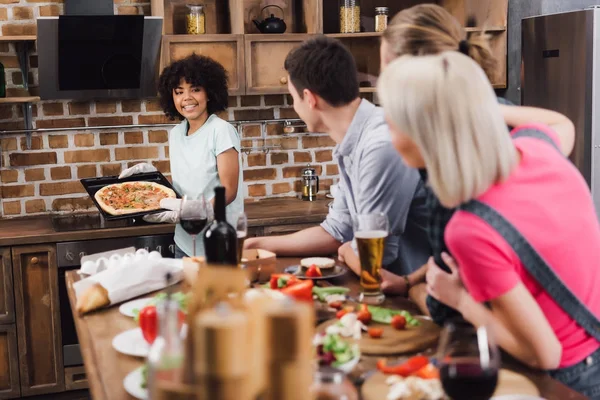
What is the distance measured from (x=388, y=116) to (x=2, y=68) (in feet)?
10.6

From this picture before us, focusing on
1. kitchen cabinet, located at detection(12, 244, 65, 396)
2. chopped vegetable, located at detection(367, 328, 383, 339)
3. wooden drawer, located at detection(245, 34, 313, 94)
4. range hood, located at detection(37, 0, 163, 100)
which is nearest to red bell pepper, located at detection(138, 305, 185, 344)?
chopped vegetable, located at detection(367, 328, 383, 339)

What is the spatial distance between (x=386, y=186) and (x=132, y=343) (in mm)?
995

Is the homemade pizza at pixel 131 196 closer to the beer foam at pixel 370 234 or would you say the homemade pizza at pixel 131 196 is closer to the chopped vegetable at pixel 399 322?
the beer foam at pixel 370 234

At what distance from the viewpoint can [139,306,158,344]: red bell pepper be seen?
1792 mm

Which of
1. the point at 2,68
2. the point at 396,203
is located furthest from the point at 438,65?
the point at 2,68

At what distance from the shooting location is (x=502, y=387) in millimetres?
1467

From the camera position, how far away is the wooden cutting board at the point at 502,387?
145 centimetres

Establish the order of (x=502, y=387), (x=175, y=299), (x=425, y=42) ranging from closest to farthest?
1. (x=502, y=387)
2. (x=175, y=299)
3. (x=425, y=42)

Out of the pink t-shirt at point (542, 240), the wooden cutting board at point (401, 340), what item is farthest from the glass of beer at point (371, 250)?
the pink t-shirt at point (542, 240)

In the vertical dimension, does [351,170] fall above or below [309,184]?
above

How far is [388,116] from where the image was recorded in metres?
1.59

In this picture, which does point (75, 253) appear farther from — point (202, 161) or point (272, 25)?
point (272, 25)

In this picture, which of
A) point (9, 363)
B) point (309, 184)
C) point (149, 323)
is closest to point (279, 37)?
point (309, 184)

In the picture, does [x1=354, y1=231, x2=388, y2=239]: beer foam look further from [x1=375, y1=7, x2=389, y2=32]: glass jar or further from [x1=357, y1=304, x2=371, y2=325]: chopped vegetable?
[x1=375, y1=7, x2=389, y2=32]: glass jar
